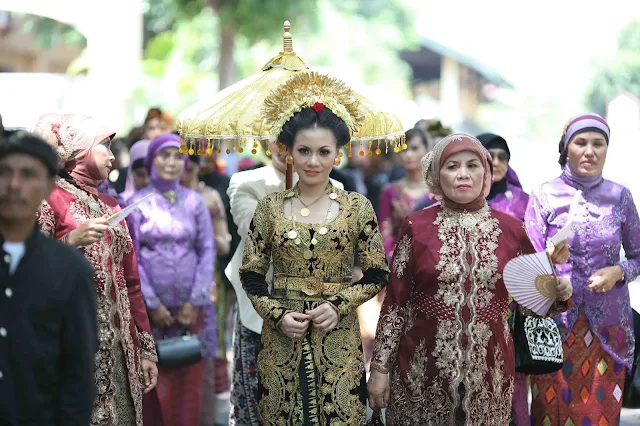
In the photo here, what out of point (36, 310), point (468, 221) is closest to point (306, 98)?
point (468, 221)

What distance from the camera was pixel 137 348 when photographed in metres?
5.39

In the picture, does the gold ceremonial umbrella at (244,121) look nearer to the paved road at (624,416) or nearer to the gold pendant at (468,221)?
the gold pendant at (468,221)

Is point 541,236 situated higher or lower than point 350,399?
higher

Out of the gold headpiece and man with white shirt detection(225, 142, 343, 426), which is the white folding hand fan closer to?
the gold headpiece

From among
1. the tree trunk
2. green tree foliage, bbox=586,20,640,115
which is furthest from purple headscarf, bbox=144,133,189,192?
green tree foliage, bbox=586,20,640,115

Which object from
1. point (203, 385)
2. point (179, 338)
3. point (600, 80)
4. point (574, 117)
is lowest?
point (203, 385)

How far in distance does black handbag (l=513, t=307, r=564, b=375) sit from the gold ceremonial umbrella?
3.88 feet

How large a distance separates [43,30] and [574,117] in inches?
786

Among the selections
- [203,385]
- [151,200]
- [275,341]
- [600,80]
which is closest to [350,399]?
[275,341]

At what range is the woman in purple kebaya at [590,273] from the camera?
623cm

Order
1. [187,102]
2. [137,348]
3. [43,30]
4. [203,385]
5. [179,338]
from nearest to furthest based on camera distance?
[137,348]
[179,338]
[203,385]
[43,30]
[187,102]

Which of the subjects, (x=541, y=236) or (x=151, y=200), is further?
(x=151, y=200)

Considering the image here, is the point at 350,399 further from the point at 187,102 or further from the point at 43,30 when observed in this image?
the point at 187,102

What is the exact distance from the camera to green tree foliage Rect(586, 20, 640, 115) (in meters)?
32.3
